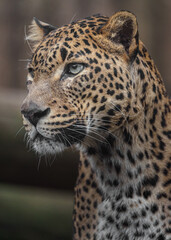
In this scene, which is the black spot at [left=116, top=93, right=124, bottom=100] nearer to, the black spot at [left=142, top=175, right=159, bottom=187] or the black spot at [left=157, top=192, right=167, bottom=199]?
the black spot at [left=142, top=175, right=159, bottom=187]

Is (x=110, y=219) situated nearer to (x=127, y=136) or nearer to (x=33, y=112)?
(x=127, y=136)

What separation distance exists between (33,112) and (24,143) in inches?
158

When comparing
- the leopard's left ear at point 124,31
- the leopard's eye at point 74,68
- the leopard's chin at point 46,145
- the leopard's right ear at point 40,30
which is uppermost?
the leopard's left ear at point 124,31

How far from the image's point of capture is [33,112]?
4.61 m

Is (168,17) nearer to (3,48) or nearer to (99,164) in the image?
(3,48)

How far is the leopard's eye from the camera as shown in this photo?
4.82 meters

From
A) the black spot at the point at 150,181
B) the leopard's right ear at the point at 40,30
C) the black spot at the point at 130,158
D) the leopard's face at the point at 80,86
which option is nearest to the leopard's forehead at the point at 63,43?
the leopard's face at the point at 80,86

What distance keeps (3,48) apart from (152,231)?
907cm

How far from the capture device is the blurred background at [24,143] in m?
8.66

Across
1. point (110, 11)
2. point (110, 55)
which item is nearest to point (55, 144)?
point (110, 55)

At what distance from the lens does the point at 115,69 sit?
486 cm

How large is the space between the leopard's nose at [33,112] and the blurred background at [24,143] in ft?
3.30

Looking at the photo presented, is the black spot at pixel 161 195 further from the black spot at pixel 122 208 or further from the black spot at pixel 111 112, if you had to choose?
Result: the black spot at pixel 111 112

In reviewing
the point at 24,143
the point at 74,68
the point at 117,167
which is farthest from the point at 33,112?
the point at 24,143
